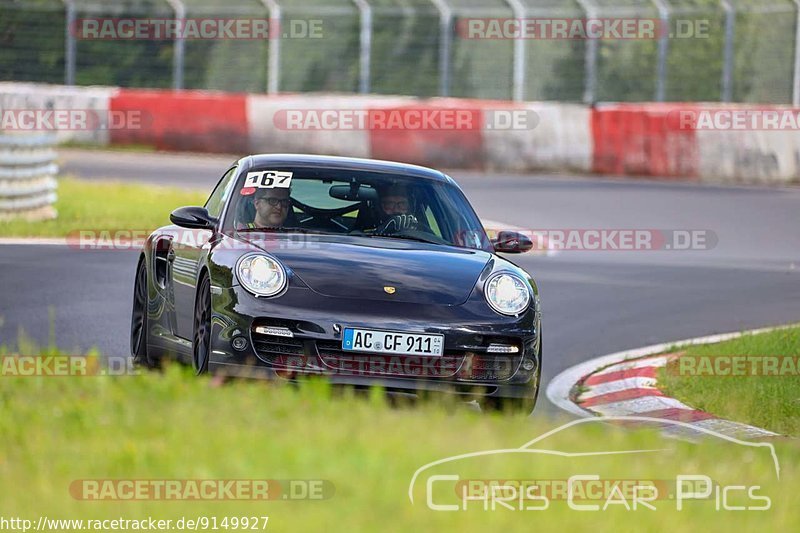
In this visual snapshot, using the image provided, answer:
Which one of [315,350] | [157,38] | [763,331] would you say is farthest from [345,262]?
[157,38]

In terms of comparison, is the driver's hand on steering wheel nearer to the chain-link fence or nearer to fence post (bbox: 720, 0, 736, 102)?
the chain-link fence

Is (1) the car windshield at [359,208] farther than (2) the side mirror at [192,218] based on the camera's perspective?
Yes

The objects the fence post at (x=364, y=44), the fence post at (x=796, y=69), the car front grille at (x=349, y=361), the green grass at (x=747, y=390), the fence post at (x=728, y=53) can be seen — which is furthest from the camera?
the fence post at (x=364, y=44)

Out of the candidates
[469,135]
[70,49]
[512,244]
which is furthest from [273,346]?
[70,49]

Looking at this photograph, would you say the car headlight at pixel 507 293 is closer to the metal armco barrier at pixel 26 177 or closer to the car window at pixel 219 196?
the car window at pixel 219 196

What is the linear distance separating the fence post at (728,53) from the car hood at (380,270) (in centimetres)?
1966

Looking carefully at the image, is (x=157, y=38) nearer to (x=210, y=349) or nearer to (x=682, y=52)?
(x=682, y=52)

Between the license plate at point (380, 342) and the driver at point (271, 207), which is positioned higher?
the driver at point (271, 207)

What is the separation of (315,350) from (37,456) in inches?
95.8

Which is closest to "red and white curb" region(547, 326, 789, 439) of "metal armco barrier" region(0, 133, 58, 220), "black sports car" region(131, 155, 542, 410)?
"black sports car" region(131, 155, 542, 410)

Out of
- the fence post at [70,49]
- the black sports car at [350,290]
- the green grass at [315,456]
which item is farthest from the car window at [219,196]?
the fence post at [70,49]

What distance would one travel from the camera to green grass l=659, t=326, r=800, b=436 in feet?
30.1

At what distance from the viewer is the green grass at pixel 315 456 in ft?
15.6

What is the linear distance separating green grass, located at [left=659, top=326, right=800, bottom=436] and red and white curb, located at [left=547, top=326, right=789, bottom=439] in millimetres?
107
